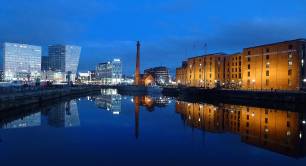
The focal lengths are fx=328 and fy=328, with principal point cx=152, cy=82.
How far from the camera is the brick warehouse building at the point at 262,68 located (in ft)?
267

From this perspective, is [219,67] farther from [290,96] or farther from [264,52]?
[290,96]

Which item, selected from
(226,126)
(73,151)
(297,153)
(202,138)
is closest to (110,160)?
(73,151)

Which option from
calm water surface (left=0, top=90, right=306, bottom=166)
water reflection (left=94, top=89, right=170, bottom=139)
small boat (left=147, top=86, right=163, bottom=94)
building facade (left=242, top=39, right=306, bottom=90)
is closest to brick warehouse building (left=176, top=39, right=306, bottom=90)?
building facade (left=242, top=39, right=306, bottom=90)

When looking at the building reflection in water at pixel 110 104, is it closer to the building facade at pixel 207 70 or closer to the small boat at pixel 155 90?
the building facade at pixel 207 70

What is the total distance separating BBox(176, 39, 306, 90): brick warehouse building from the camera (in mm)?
81375

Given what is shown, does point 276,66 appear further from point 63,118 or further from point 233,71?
point 63,118

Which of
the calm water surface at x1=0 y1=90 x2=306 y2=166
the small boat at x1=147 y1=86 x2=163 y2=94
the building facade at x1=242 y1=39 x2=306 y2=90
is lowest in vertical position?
the calm water surface at x1=0 y1=90 x2=306 y2=166

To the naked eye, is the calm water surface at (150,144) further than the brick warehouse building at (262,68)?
No

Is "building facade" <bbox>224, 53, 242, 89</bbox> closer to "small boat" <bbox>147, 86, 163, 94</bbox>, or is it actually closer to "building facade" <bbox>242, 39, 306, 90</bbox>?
"building facade" <bbox>242, 39, 306, 90</bbox>

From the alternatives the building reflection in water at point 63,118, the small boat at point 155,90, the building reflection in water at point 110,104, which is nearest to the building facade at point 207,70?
the small boat at point 155,90

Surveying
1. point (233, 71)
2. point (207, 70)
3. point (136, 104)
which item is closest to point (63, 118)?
point (136, 104)

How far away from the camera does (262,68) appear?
304ft

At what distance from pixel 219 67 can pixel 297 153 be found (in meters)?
104

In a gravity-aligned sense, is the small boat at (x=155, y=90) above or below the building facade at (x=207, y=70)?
below
